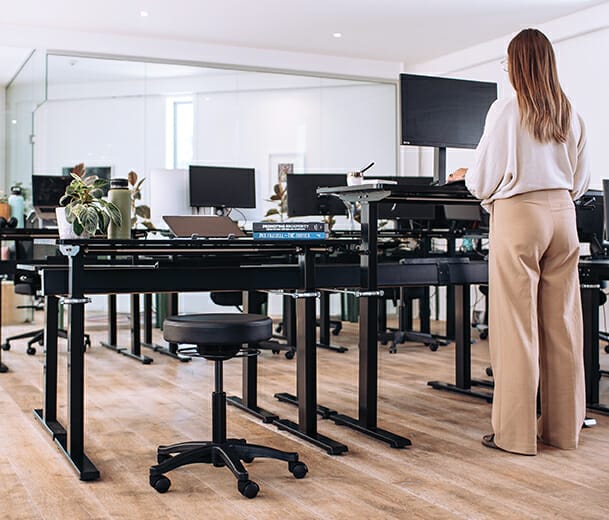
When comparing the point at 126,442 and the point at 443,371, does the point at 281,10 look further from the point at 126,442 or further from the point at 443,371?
the point at 126,442

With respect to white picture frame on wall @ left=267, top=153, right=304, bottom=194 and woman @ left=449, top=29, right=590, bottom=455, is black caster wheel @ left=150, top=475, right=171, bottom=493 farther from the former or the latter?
white picture frame on wall @ left=267, top=153, right=304, bottom=194

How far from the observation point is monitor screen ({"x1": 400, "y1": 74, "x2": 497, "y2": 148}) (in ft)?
13.3

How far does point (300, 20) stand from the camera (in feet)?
26.0

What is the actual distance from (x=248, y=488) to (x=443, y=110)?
7.57 feet

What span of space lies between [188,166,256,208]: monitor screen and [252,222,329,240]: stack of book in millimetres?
2380

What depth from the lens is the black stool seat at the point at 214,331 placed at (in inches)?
107

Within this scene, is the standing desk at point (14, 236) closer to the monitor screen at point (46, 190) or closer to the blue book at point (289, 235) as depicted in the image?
the monitor screen at point (46, 190)

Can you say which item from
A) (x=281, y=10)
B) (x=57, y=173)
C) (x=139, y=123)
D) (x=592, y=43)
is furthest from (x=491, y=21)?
(x=57, y=173)

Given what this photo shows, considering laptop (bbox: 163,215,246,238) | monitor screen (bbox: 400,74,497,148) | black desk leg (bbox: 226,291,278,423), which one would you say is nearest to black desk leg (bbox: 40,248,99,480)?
laptop (bbox: 163,215,246,238)

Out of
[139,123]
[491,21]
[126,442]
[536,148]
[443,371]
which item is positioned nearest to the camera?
[536,148]

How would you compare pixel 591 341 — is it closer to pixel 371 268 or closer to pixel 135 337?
pixel 371 268

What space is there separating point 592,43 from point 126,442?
5.87 m

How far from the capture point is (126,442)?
3.48 metres

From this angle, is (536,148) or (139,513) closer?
(139,513)
